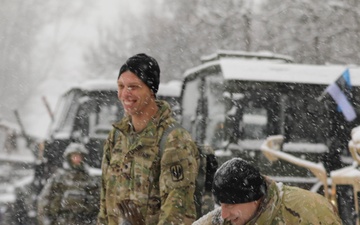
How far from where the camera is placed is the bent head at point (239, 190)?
7.12ft

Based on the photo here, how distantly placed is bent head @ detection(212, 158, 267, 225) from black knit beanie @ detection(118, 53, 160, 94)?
91cm

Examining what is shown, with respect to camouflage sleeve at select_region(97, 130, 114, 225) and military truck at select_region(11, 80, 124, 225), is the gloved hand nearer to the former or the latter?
camouflage sleeve at select_region(97, 130, 114, 225)

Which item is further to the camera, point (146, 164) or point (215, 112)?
point (215, 112)

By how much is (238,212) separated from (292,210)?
0.18m

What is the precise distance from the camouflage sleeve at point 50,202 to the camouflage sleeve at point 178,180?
4359 mm

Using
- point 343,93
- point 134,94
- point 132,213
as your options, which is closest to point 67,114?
point 343,93

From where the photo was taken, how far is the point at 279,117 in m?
7.98

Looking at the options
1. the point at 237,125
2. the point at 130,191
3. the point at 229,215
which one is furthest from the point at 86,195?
the point at 229,215

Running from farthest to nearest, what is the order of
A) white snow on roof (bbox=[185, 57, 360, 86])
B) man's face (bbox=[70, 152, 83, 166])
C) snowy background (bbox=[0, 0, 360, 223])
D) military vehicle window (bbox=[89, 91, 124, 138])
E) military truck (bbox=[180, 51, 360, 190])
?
snowy background (bbox=[0, 0, 360, 223]) < military vehicle window (bbox=[89, 91, 124, 138]) < white snow on roof (bbox=[185, 57, 360, 86]) < military truck (bbox=[180, 51, 360, 190]) < man's face (bbox=[70, 152, 83, 166])

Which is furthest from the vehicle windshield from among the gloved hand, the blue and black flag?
the gloved hand

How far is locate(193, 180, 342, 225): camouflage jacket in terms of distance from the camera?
2176 millimetres

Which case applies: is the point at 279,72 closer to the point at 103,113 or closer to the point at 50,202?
the point at 103,113

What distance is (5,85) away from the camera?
50.4 metres

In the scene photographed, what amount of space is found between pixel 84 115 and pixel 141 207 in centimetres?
659
